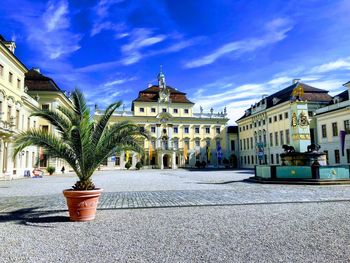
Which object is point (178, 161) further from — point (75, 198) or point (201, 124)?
point (75, 198)

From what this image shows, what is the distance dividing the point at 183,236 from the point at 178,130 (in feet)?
195

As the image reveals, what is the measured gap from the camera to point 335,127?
38562mm

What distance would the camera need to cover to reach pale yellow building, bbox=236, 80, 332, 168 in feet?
149

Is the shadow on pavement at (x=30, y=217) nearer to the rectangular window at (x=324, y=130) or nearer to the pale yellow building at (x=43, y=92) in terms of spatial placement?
the pale yellow building at (x=43, y=92)

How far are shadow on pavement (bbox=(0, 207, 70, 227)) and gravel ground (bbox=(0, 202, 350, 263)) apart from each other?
0.08ft

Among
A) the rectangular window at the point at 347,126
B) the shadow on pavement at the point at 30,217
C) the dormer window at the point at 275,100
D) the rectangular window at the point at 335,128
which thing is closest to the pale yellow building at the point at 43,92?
the shadow on pavement at the point at 30,217

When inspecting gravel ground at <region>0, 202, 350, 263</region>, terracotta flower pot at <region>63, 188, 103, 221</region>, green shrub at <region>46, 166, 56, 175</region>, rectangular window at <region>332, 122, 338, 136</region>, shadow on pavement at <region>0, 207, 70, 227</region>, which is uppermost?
rectangular window at <region>332, 122, 338, 136</region>

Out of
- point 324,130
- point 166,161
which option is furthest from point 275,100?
point 166,161

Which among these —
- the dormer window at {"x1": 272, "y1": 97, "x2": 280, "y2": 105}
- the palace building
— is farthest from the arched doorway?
the dormer window at {"x1": 272, "y1": 97, "x2": 280, "y2": 105}

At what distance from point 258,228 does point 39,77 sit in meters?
41.5

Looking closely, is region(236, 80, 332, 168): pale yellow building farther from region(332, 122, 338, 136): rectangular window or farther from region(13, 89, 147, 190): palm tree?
region(13, 89, 147, 190): palm tree

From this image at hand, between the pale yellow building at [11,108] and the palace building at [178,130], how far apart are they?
28885mm

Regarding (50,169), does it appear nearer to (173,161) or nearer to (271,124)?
(173,161)

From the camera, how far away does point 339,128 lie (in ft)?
123
